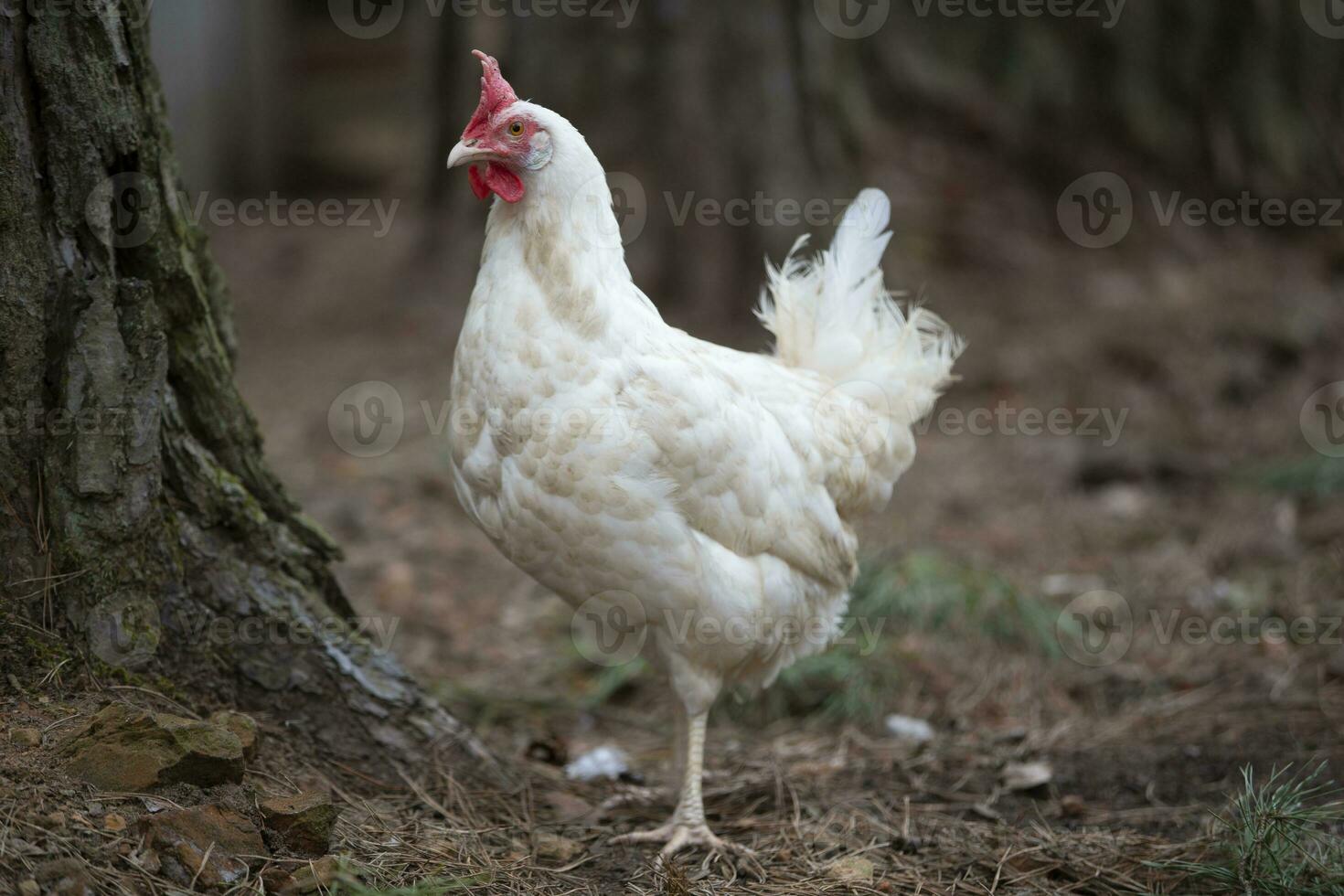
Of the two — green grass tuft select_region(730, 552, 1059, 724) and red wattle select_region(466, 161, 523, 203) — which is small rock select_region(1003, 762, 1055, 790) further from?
red wattle select_region(466, 161, 523, 203)

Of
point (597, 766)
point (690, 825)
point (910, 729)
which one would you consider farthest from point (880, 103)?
point (690, 825)

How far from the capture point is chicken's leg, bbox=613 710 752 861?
304 cm

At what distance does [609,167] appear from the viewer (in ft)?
23.5

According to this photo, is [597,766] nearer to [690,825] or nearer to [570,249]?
[690,825]

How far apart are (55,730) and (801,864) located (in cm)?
A: 185

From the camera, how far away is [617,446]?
285cm

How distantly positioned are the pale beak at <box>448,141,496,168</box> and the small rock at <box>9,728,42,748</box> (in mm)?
1665

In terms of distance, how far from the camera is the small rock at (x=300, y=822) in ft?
8.02

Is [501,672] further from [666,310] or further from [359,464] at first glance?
[666,310]

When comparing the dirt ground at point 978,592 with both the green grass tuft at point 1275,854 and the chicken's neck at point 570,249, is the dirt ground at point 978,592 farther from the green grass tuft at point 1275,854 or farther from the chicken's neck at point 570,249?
the chicken's neck at point 570,249

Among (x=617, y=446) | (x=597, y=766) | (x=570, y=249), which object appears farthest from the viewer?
(x=597, y=766)

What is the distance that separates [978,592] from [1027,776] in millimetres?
1335

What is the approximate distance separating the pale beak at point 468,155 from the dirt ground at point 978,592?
162 centimetres

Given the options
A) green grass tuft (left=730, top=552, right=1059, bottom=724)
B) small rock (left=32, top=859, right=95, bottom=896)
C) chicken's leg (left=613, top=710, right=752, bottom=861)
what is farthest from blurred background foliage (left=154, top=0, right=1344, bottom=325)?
small rock (left=32, top=859, right=95, bottom=896)
